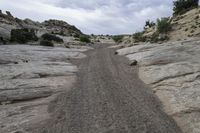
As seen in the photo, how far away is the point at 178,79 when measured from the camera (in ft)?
62.6

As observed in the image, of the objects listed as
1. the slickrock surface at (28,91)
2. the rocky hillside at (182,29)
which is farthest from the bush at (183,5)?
the slickrock surface at (28,91)

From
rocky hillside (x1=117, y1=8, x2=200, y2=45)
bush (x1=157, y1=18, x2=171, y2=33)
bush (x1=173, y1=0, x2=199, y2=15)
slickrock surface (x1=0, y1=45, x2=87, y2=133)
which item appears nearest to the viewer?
slickrock surface (x1=0, y1=45, x2=87, y2=133)

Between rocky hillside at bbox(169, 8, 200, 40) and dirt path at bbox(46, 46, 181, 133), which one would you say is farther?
rocky hillside at bbox(169, 8, 200, 40)

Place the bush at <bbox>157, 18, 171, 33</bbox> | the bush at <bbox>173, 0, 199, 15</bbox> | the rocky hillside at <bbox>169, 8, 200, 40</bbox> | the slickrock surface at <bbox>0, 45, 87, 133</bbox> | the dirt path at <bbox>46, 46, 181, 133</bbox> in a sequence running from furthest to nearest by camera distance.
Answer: the bush at <bbox>173, 0, 199, 15</bbox> < the bush at <bbox>157, 18, 171, 33</bbox> < the rocky hillside at <bbox>169, 8, 200, 40</bbox> < the slickrock surface at <bbox>0, 45, 87, 133</bbox> < the dirt path at <bbox>46, 46, 181, 133</bbox>

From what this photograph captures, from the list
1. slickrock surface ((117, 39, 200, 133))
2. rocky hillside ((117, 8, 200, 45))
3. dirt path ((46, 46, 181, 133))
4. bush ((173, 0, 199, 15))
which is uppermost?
bush ((173, 0, 199, 15))

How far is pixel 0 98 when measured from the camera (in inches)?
617

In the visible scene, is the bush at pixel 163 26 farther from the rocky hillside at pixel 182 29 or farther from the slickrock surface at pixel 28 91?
the slickrock surface at pixel 28 91

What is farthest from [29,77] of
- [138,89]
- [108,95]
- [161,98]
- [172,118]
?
[172,118]

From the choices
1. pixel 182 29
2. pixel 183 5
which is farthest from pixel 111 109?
pixel 183 5

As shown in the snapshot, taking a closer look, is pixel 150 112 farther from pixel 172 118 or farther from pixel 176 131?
pixel 176 131

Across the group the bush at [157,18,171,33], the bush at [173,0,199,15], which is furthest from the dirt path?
the bush at [173,0,199,15]

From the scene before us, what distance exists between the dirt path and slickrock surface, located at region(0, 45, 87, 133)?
0.90 metres

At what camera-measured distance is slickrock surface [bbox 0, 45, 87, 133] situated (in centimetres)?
1272

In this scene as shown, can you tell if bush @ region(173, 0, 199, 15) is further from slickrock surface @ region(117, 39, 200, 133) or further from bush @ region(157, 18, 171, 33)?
slickrock surface @ region(117, 39, 200, 133)
